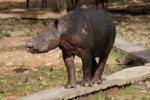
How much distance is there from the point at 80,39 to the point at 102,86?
109 cm

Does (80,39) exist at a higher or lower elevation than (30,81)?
higher

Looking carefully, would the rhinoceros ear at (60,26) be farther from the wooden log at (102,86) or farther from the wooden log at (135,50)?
the wooden log at (135,50)

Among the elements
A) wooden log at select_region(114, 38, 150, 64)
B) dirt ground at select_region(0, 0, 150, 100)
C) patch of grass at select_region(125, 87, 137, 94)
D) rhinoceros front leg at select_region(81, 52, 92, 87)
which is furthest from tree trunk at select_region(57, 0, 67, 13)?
rhinoceros front leg at select_region(81, 52, 92, 87)

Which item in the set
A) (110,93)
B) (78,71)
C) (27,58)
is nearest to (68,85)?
(110,93)

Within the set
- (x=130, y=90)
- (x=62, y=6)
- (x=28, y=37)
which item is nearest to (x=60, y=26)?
(x=130, y=90)

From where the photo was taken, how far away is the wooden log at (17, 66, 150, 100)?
7.06 m

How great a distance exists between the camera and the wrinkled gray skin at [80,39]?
269 inches

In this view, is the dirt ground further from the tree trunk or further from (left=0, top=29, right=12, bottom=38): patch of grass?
the tree trunk

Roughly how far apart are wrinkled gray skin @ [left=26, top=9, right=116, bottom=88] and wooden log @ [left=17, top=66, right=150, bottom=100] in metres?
0.13

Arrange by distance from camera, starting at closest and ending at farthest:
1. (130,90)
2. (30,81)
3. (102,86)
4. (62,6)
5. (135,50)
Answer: (102,86), (130,90), (30,81), (135,50), (62,6)

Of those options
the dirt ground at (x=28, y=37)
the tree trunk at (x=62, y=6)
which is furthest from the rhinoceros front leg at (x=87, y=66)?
the tree trunk at (x=62, y=6)

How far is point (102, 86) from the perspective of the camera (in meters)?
7.68

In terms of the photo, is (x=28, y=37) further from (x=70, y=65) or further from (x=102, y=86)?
(x=70, y=65)

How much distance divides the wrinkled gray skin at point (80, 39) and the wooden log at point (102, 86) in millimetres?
127
